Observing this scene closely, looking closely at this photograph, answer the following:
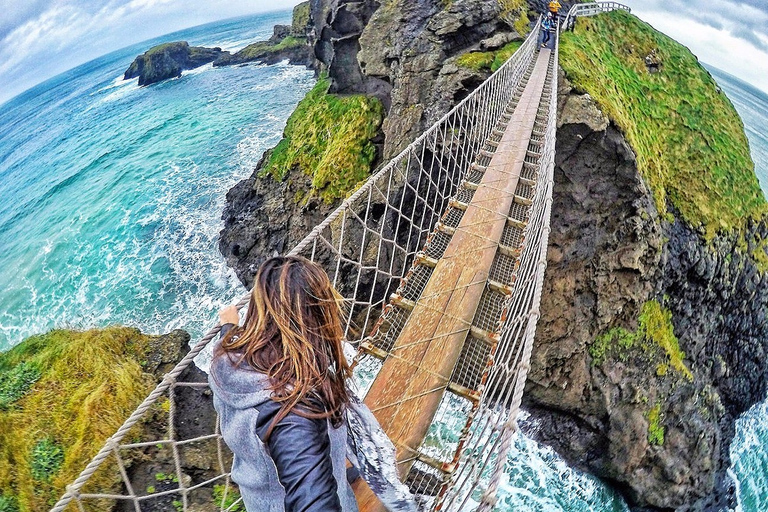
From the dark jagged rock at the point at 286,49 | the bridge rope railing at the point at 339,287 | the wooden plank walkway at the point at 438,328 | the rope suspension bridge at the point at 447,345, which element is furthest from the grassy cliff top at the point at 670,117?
the dark jagged rock at the point at 286,49

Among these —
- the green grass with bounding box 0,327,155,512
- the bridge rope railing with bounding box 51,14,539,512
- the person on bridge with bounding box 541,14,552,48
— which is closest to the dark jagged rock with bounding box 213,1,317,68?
the person on bridge with bounding box 541,14,552,48

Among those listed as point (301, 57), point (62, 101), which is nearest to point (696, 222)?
point (301, 57)

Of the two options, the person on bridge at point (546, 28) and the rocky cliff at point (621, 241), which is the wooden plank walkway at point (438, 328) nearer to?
the rocky cliff at point (621, 241)

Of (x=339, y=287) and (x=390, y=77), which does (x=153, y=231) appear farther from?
(x=390, y=77)

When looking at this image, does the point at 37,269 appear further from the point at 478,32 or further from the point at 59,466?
the point at 478,32

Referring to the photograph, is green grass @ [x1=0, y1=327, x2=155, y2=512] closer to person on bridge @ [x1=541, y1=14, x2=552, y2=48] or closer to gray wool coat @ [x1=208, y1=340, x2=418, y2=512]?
gray wool coat @ [x1=208, y1=340, x2=418, y2=512]

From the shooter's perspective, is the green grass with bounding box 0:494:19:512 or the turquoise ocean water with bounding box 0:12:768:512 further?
the turquoise ocean water with bounding box 0:12:768:512

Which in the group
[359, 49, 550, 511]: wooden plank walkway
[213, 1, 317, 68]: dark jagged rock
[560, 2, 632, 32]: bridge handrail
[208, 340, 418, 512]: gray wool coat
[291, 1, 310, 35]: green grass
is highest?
[291, 1, 310, 35]: green grass
